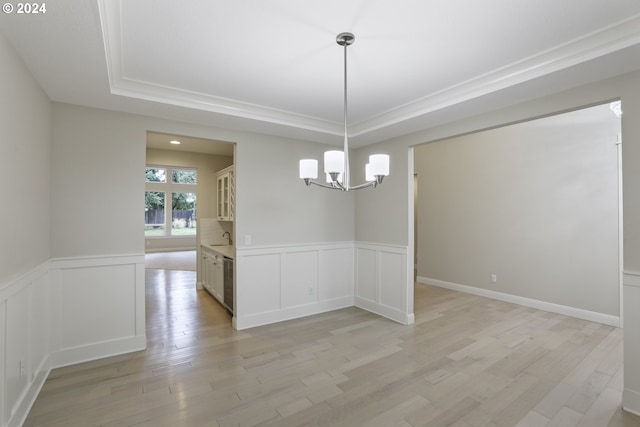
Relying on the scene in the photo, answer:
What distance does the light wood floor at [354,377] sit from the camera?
7.14ft

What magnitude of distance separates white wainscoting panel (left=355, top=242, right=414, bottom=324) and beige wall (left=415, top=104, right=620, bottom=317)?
2.05m

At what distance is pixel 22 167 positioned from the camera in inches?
85.0

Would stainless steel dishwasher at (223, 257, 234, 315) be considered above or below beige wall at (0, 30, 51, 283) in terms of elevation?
below

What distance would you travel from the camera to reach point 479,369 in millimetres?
2818

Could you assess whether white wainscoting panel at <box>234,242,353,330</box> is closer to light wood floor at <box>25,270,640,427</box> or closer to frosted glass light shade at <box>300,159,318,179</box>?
light wood floor at <box>25,270,640,427</box>

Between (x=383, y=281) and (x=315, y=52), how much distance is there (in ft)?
10.2

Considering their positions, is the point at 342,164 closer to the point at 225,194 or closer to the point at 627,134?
the point at 627,134

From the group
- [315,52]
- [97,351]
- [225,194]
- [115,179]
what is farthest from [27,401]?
[225,194]

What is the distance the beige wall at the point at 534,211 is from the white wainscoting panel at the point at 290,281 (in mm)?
2280

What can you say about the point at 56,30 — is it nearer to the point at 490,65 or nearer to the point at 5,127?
the point at 5,127

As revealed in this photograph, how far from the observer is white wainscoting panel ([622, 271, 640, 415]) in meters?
2.22

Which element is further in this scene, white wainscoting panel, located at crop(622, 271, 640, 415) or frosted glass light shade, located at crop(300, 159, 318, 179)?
frosted glass light shade, located at crop(300, 159, 318, 179)

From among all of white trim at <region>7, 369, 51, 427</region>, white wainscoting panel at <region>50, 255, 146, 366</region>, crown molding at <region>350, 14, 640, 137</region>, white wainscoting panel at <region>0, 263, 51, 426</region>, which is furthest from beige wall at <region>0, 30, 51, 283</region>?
crown molding at <region>350, 14, 640, 137</region>

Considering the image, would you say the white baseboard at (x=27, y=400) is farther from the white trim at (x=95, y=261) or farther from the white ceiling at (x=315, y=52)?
the white ceiling at (x=315, y=52)
